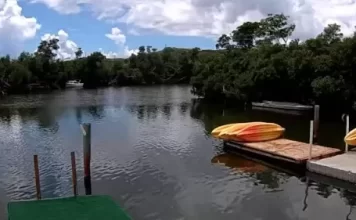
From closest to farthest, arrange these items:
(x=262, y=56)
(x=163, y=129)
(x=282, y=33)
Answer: (x=163, y=129) < (x=262, y=56) < (x=282, y=33)

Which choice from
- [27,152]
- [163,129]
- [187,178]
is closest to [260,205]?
[187,178]

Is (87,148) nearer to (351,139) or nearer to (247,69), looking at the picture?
(351,139)

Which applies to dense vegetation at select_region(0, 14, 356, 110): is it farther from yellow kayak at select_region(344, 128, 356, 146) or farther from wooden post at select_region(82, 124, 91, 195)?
wooden post at select_region(82, 124, 91, 195)

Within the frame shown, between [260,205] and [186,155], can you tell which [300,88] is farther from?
[260,205]

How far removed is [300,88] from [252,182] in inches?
1169

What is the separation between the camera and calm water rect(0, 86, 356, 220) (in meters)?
19.1

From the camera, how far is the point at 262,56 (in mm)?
58031

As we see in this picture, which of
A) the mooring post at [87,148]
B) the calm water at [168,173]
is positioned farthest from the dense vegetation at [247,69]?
the mooring post at [87,148]

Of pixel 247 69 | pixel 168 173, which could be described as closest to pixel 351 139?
pixel 168 173

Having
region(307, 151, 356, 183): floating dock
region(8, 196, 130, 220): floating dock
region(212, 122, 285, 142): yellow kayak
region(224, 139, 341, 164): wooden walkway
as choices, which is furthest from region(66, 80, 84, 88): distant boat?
region(8, 196, 130, 220): floating dock

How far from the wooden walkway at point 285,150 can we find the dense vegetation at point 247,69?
18.3 meters

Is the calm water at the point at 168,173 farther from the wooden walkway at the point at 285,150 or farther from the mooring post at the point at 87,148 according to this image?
the mooring post at the point at 87,148

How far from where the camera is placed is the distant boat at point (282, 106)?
49.5m

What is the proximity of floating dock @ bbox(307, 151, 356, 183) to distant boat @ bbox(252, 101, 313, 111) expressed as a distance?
2515 cm
